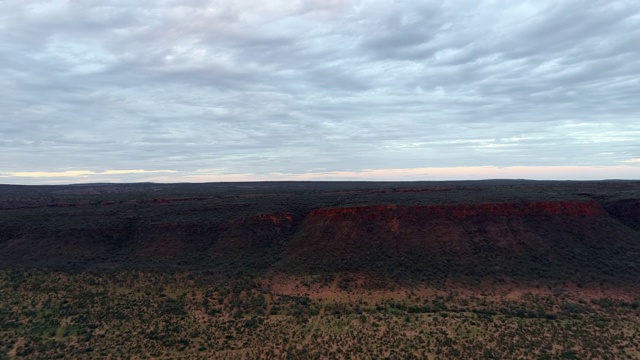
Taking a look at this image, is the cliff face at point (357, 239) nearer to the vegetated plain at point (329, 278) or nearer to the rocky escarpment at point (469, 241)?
Answer: the rocky escarpment at point (469, 241)

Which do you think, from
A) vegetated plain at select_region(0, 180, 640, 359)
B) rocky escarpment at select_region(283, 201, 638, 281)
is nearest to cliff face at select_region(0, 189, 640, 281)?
→ rocky escarpment at select_region(283, 201, 638, 281)

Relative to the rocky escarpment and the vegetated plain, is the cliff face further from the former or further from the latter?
the vegetated plain

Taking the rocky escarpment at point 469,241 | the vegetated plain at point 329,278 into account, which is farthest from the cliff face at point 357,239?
the vegetated plain at point 329,278

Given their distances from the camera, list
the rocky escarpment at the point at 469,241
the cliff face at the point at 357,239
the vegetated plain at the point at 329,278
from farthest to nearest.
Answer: the cliff face at the point at 357,239 < the rocky escarpment at the point at 469,241 < the vegetated plain at the point at 329,278

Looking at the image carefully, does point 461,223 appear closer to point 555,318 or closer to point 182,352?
point 555,318

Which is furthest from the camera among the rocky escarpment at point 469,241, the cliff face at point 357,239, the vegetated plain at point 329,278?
the cliff face at point 357,239

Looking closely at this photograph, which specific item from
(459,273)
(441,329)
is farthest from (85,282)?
(459,273)
